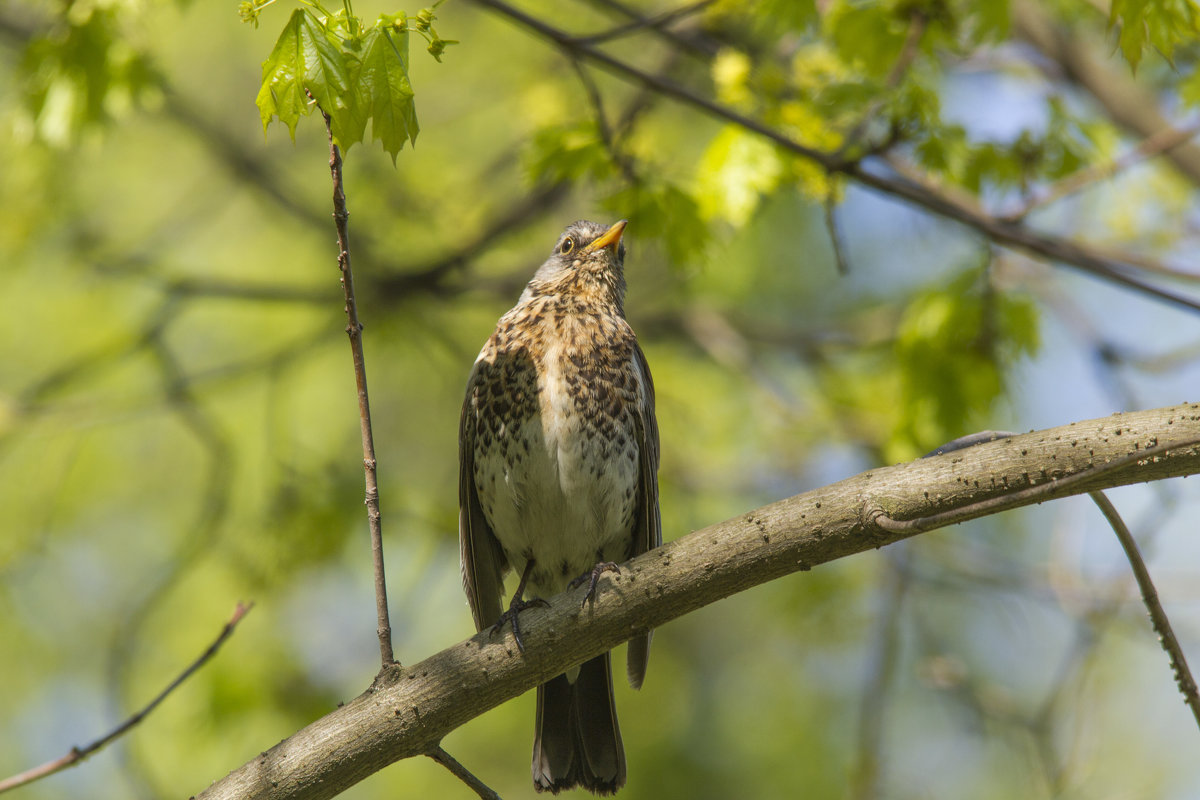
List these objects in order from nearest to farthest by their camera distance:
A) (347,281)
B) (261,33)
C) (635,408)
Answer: (347,281), (635,408), (261,33)

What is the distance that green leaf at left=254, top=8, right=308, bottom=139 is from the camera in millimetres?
2377

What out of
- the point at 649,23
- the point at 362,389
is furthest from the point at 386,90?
the point at 649,23

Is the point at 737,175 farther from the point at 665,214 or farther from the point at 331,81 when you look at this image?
the point at 331,81

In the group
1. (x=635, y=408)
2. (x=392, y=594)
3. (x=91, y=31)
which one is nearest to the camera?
(x=635, y=408)

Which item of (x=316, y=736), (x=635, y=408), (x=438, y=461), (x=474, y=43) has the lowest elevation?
(x=316, y=736)

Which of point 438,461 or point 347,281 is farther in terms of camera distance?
point 438,461

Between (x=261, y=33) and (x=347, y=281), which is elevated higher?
(x=261, y=33)

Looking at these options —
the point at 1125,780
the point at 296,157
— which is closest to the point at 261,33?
the point at 296,157

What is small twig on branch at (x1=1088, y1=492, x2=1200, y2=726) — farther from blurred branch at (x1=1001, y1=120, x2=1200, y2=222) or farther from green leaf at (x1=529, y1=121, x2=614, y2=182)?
green leaf at (x1=529, y1=121, x2=614, y2=182)

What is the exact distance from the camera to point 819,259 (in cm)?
945

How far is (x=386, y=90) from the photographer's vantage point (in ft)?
8.06

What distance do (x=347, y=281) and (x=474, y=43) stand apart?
6.67 meters

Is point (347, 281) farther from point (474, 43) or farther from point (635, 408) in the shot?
point (474, 43)

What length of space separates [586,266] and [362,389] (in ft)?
6.63
